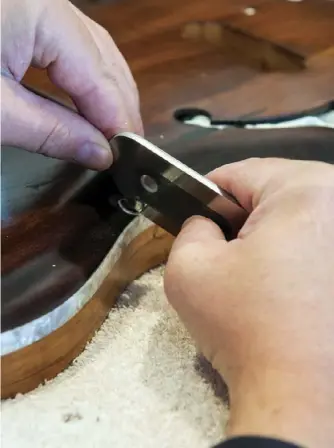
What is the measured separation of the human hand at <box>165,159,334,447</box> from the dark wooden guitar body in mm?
73

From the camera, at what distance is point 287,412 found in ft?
0.92

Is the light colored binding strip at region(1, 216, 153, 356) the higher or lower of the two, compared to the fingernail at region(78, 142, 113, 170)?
lower

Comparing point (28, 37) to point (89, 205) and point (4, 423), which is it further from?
point (4, 423)

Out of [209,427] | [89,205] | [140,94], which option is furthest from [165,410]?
[140,94]

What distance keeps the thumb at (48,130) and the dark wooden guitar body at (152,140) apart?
33 millimetres

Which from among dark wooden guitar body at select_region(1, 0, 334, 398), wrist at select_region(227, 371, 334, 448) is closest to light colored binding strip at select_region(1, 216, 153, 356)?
dark wooden guitar body at select_region(1, 0, 334, 398)

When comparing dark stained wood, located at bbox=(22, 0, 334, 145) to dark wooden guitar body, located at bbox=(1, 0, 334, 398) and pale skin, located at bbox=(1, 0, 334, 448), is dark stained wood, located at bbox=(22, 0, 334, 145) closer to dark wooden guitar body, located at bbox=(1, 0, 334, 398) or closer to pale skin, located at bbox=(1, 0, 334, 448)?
dark wooden guitar body, located at bbox=(1, 0, 334, 398)

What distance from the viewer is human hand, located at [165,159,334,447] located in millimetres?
285

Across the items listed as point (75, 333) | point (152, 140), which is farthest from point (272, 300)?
point (152, 140)

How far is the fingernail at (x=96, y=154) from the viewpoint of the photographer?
45cm

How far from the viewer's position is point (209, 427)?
0.35 metres

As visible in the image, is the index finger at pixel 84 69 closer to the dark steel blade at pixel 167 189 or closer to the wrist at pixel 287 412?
the dark steel blade at pixel 167 189

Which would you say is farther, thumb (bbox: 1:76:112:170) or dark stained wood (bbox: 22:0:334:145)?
dark stained wood (bbox: 22:0:334:145)

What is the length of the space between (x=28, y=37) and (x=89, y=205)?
0.37 feet
